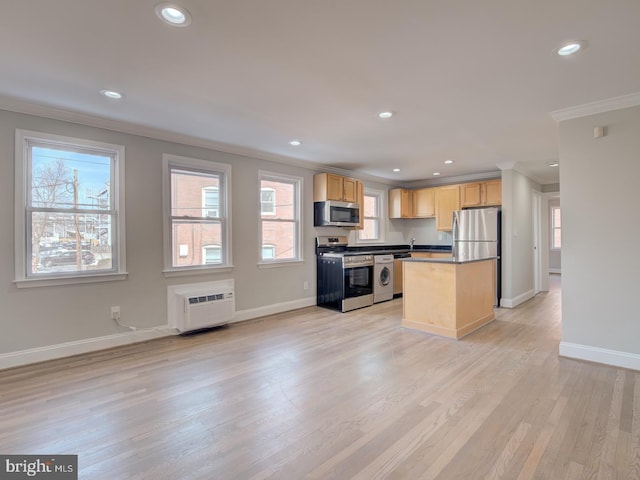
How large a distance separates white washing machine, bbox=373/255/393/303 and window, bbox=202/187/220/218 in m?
2.87

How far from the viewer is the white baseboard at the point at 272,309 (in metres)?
4.69

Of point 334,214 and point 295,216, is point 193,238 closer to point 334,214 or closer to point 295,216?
point 295,216

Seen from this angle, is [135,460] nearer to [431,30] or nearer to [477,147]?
[431,30]

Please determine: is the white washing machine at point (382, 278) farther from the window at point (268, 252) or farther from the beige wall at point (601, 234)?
the beige wall at point (601, 234)

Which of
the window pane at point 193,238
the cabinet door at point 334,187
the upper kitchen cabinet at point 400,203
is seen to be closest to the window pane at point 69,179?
the window pane at point 193,238

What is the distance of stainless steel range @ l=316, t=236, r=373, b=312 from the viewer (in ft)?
17.2

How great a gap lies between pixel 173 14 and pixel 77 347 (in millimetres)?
3346

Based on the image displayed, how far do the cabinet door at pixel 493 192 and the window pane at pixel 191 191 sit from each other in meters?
4.82

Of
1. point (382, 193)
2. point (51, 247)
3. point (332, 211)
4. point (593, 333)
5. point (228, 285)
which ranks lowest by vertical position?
point (593, 333)

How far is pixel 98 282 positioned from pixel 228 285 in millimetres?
1514

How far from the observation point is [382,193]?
7129 millimetres

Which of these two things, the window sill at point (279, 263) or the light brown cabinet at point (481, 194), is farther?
the light brown cabinet at point (481, 194)

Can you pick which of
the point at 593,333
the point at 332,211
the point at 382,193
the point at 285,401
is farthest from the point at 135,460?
the point at 382,193

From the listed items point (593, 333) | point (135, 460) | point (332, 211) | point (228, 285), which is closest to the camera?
point (135, 460)
